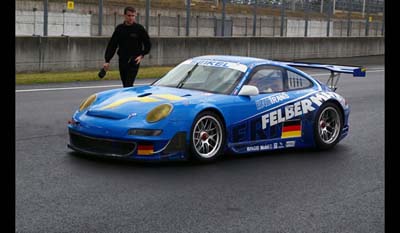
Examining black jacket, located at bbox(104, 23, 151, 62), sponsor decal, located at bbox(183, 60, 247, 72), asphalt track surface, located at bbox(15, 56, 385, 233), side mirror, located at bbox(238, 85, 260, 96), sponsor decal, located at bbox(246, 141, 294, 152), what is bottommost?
asphalt track surface, located at bbox(15, 56, 385, 233)

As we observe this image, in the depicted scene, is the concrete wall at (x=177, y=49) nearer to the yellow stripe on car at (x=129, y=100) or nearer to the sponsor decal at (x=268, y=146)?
the yellow stripe on car at (x=129, y=100)

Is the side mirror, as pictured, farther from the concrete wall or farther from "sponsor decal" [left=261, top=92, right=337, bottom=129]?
the concrete wall

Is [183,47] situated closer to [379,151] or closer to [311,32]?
[311,32]

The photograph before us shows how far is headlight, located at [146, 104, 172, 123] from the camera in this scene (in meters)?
8.38

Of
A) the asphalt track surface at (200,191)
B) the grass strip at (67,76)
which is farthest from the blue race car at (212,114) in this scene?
the grass strip at (67,76)

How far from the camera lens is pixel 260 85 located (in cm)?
963

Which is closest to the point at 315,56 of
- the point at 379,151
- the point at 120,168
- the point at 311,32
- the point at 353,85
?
the point at 311,32

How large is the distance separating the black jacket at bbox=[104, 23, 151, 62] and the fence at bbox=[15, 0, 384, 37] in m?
19.5

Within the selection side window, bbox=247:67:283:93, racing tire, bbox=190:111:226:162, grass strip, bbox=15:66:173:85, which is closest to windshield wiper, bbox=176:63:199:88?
side window, bbox=247:67:283:93

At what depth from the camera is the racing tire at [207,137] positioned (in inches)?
339

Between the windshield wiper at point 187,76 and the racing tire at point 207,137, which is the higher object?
the windshield wiper at point 187,76

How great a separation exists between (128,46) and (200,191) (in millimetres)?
5106

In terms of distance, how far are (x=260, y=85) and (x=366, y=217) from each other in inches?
130

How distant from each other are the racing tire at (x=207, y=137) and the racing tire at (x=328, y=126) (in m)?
1.74
